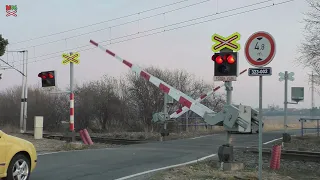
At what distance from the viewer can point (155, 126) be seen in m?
33.9

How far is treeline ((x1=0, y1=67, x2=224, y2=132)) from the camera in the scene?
35.1 m

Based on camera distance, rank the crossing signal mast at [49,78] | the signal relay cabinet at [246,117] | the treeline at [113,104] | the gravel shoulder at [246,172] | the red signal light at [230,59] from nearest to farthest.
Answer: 1. the gravel shoulder at [246,172]
2. the signal relay cabinet at [246,117]
3. the red signal light at [230,59]
4. the crossing signal mast at [49,78]
5. the treeline at [113,104]

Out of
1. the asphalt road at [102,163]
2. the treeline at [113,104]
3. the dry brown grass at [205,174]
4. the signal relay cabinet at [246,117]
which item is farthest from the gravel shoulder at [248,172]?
the treeline at [113,104]

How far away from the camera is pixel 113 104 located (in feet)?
119

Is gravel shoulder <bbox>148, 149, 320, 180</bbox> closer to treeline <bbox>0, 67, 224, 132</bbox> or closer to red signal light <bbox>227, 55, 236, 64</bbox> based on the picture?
red signal light <bbox>227, 55, 236, 64</bbox>

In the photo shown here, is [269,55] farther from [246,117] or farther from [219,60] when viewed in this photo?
[246,117]

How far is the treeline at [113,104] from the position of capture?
35125 millimetres

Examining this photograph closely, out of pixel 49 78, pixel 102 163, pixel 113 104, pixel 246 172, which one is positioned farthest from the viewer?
pixel 113 104

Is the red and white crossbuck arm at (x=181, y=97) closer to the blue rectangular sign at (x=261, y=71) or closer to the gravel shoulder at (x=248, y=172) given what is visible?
the gravel shoulder at (x=248, y=172)

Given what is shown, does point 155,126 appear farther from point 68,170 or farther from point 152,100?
point 68,170

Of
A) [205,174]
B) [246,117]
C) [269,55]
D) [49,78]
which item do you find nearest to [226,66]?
[246,117]

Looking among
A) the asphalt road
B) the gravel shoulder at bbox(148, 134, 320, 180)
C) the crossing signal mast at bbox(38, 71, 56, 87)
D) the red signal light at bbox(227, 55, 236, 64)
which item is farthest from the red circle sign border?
the crossing signal mast at bbox(38, 71, 56, 87)

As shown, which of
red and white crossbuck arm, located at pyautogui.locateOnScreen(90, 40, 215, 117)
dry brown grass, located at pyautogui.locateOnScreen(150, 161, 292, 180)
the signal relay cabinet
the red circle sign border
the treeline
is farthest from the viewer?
the treeline

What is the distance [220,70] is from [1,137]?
5.49 m
